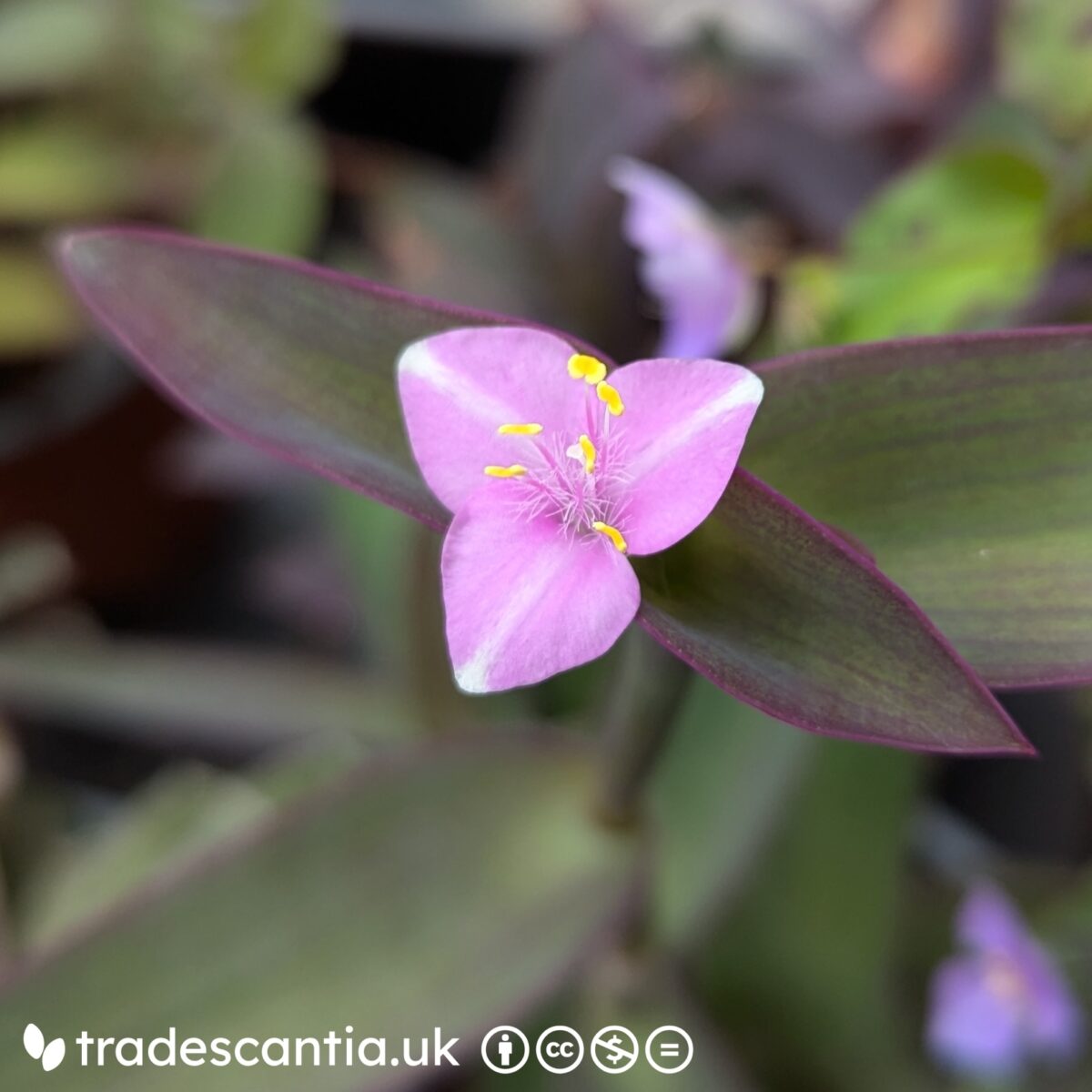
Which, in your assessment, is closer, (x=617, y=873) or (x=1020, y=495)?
(x=1020, y=495)

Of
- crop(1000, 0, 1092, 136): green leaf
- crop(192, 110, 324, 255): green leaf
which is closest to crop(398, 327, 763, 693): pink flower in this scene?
crop(1000, 0, 1092, 136): green leaf

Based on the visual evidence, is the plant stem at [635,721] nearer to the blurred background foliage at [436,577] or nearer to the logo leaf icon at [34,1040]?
the blurred background foliage at [436,577]

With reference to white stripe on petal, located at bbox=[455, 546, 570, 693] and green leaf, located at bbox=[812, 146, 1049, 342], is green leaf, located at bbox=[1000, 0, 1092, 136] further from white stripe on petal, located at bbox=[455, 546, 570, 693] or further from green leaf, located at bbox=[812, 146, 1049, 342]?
white stripe on petal, located at bbox=[455, 546, 570, 693]

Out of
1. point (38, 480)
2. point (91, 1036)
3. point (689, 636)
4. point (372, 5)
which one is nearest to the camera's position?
point (689, 636)

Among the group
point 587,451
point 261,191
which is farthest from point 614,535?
point 261,191

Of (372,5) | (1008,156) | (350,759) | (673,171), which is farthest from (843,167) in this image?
(372,5)

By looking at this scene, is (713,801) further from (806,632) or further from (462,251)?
(462,251)

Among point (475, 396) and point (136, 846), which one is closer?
point (475, 396)

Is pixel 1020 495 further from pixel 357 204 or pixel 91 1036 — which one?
pixel 357 204
